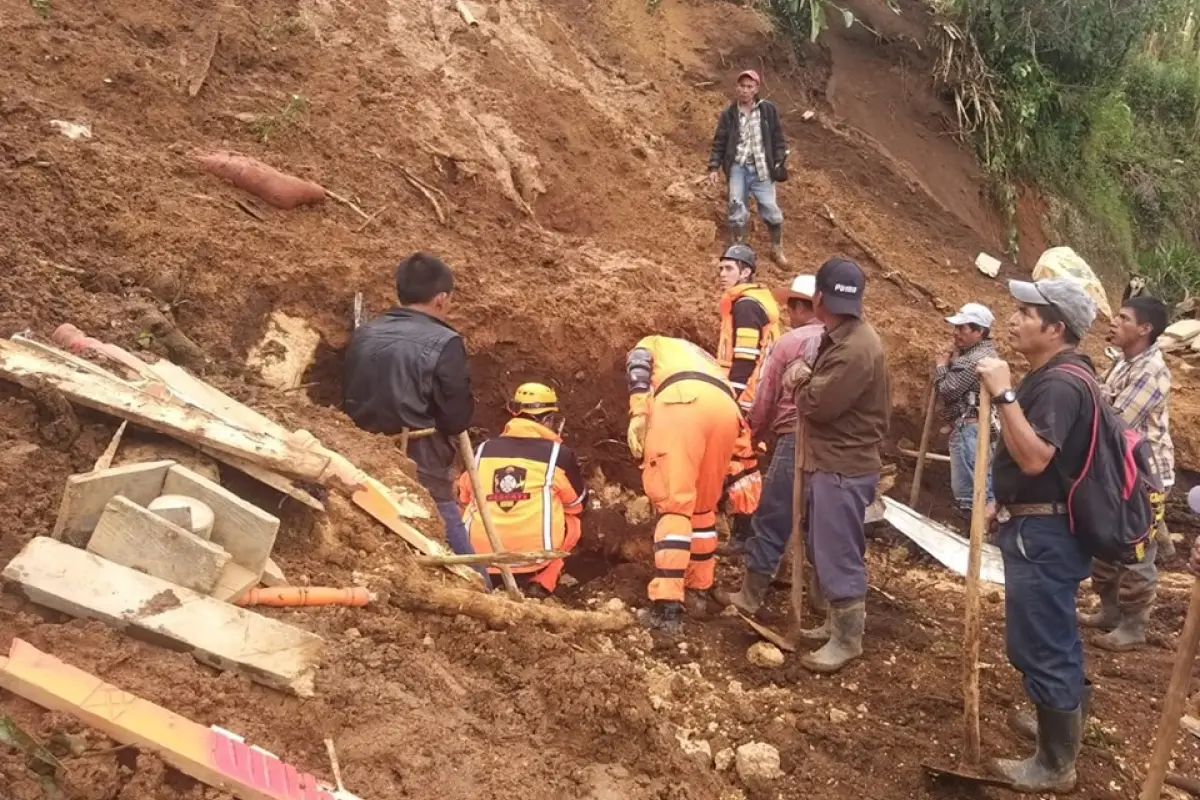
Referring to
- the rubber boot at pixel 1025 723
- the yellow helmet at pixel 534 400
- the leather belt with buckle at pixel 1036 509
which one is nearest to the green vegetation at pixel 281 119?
the yellow helmet at pixel 534 400

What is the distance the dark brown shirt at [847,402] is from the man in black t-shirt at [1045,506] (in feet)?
2.65

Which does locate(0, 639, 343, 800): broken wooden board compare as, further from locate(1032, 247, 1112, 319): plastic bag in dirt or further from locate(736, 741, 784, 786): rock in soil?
locate(1032, 247, 1112, 319): plastic bag in dirt

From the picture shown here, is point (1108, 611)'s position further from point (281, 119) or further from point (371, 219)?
point (281, 119)

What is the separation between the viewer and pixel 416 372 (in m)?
4.63

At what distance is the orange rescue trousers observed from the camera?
16.1 ft

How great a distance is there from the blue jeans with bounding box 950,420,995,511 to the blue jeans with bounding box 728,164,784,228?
326 cm

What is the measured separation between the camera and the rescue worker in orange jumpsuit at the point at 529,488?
5.30 m

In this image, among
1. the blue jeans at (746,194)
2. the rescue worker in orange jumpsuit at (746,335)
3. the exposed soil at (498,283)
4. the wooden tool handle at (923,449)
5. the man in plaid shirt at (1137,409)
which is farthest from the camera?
the blue jeans at (746,194)

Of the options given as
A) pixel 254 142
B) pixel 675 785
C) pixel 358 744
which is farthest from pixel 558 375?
pixel 358 744

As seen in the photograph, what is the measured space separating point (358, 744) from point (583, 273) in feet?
18.0

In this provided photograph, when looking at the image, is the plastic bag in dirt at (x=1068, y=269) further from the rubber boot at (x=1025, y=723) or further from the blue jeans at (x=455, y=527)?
the blue jeans at (x=455, y=527)

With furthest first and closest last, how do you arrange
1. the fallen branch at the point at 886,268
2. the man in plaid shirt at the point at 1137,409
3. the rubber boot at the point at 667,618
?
the fallen branch at the point at 886,268
the man in plaid shirt at the point at 1137,409
the rubber boot at the point at 667,618

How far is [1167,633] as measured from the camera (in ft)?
18.8

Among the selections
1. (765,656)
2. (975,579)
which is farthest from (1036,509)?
(765,656)
